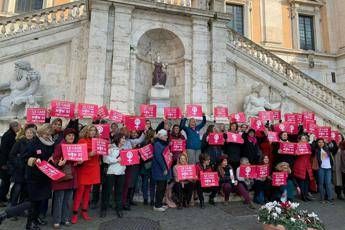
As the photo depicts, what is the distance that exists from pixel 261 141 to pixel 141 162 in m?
3.62

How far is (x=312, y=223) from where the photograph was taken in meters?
5.39

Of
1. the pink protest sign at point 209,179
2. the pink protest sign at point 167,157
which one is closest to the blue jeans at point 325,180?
the pink protest sign at point 209,179

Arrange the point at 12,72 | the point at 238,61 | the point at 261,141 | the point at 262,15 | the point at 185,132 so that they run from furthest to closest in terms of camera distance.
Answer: the point at 262,15
the point at 238,61
the point at 12,72
the point at 261,141
the point at 185,132

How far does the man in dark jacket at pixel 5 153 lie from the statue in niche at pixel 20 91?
4.95 meters

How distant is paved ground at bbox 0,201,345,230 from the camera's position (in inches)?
235

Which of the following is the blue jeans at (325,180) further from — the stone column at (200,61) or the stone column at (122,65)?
the stone column at (122,65)

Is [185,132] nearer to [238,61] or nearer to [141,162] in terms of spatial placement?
[141,162]

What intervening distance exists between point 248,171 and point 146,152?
99.7 inches

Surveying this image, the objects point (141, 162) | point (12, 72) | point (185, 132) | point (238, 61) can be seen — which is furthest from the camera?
point (238, 61)

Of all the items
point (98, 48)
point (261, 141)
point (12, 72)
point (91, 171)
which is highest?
point (98, 48)

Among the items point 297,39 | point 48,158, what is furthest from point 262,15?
point 48,158

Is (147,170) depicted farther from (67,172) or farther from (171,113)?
(171,113)

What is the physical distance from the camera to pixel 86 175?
Result: 6.28m

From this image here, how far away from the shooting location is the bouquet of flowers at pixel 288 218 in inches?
208
